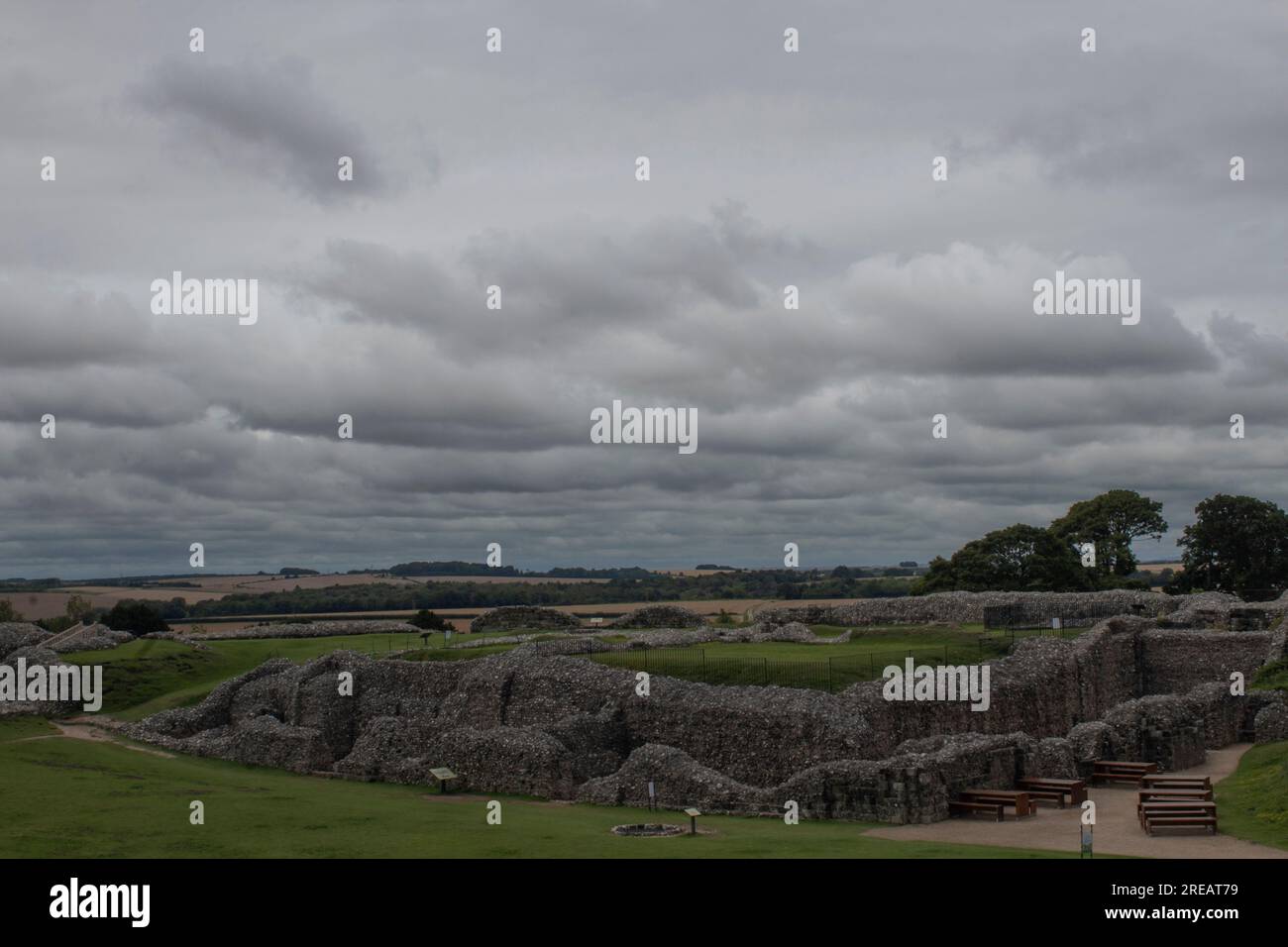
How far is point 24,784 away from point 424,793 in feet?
31.9

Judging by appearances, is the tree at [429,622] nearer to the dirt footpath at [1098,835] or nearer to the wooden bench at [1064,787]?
the wooden bench at [1064,787]

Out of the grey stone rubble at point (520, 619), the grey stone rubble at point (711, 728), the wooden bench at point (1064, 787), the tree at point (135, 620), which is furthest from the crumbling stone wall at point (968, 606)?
the tree at point (135, 620)

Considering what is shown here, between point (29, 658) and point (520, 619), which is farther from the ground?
point (520, 619)

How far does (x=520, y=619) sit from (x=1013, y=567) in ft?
111

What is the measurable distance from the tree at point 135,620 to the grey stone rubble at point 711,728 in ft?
75.5

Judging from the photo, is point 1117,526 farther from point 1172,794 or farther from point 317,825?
point 317,825

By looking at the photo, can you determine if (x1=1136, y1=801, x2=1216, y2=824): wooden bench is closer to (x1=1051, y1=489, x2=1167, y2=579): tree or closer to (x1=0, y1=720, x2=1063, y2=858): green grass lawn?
(x1=0, y1=720, x2=1063, y2=858): green grass lawn

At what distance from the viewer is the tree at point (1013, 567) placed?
73.0 meters

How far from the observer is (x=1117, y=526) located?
269 ft

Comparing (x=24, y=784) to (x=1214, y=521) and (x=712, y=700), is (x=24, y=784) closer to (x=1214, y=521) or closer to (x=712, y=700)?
(x=712, y=700)

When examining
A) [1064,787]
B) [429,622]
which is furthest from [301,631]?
[1064,787]
